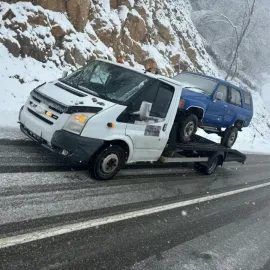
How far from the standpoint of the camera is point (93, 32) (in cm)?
1709

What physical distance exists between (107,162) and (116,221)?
141 centimetres

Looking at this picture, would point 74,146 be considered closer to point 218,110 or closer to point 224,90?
point 218,110

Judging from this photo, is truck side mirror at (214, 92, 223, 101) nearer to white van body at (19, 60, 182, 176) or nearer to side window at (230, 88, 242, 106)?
side window at (230, 88, 242, 106)

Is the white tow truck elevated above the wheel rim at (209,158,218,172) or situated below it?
above

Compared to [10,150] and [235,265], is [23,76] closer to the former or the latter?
[10,150]

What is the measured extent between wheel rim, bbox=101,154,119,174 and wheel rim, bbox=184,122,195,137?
2.55 meters

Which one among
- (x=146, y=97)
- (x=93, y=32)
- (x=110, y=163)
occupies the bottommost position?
(x=110, y=163)

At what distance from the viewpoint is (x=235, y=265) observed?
5.01 metres

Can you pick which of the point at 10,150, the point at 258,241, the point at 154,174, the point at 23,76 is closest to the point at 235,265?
the point at 258,241

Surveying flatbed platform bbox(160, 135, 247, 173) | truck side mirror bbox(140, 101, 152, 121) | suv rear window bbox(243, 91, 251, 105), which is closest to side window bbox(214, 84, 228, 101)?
flatbed platform bbox(160, 135, 247, 173)

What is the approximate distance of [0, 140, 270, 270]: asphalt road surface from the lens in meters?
4.00

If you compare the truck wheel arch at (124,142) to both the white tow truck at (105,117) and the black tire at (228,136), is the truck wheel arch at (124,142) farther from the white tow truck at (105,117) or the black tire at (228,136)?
the black tire at (228,136)

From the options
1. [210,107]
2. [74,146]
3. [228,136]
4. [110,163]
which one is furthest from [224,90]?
[74,146]

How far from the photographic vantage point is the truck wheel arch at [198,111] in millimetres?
8709
